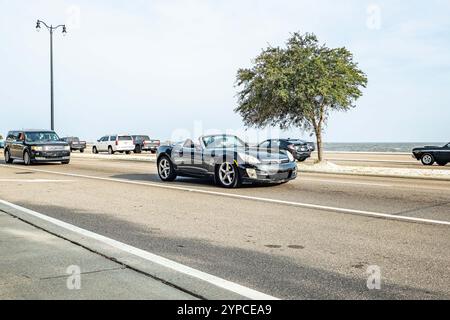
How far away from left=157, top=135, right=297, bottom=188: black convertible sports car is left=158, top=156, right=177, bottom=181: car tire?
0.11 ft

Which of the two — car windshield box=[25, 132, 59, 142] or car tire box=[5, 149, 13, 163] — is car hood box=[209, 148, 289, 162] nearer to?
car windshield box=[25, 132, 59, 142]

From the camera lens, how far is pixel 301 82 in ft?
72.9

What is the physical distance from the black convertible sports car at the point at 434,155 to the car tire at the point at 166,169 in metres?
16.1

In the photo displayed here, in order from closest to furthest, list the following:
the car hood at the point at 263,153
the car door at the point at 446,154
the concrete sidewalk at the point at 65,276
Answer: the concrete sidewalk at the point at 65,276
the car hood at the point at 263,153
the car door at the point at 446,154

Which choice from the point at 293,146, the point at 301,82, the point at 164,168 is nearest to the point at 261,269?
the point at 164,168

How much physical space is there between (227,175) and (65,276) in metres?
7.66

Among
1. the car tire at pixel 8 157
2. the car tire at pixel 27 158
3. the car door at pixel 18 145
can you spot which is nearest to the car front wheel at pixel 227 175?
the car tire at pixel 27 158

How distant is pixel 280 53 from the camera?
76.8ft

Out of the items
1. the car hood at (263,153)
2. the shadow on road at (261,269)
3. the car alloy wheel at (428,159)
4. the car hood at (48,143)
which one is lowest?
the shadow on road at (261,269)

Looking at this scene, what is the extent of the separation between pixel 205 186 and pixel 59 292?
27.7ft

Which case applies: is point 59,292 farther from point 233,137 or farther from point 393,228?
point 233,137

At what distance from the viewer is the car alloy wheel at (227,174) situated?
1163 centimetres

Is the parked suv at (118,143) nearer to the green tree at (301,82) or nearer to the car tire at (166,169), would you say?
the green tree at (301,82)
